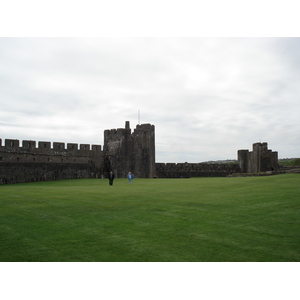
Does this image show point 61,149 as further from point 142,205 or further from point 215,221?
point 215,221

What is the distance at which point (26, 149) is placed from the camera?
98.9ft

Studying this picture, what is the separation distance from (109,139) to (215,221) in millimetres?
31839

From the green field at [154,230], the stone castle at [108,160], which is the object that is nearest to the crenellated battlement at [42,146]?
the stone castle at [108,160]

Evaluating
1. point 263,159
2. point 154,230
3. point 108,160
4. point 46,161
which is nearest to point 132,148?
point 108,160

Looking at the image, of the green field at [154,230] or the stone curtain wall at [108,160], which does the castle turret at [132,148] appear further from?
the green field at [154,230]

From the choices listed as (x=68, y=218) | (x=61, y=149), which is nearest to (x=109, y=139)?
(x=61, y=149)

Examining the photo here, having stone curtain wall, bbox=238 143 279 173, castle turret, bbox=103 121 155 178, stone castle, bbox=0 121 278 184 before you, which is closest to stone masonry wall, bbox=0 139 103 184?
stone castle, bbox=0 121 278 184

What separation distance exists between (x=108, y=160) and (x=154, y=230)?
31.1 metres

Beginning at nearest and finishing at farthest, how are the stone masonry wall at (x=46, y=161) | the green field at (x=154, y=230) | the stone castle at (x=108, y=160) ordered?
the green field at (x=154, y=230), the stone masonry wall at (x=46, y=161), the stone castle at (x=108, y=160)

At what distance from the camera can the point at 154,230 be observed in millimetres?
7793

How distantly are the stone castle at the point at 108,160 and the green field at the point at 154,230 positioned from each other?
1848 centimetres

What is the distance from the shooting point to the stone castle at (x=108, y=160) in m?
29.4

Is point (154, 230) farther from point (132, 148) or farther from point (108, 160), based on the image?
point (132, 148)

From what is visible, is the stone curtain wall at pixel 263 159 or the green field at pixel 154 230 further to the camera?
the stone curtain wall at pixel 263 159
